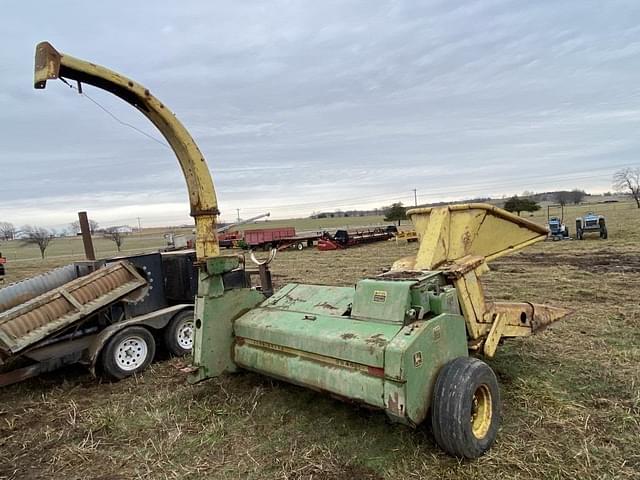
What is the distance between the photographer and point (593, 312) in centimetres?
673

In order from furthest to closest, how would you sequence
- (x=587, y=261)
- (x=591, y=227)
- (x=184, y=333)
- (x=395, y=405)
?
(x=591, y=227) < (x=587, y=261) < (x=184, y=333) < (x=395, y=405)

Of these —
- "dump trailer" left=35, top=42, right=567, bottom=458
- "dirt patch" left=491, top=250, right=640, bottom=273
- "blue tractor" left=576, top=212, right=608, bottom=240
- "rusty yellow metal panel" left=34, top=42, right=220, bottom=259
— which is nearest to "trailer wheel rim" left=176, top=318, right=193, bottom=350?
"dump trailer" left=35, top=42, right=567, bottom=458

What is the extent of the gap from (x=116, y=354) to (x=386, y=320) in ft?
11.2

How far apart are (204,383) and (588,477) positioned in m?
3.33

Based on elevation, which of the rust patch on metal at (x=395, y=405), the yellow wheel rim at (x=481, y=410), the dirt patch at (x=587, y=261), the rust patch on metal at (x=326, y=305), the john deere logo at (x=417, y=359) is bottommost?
the dirt patch at (x=587, y=261)

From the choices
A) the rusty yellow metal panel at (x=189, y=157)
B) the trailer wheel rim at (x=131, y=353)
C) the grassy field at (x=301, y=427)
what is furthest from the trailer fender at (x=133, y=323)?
the rusty yellow metal panel at (x=189, y=157)

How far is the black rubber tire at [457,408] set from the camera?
2.76 meters

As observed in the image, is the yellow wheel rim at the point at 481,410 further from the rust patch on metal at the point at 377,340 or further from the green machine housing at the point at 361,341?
the rust patch on metal at the point at 377,340

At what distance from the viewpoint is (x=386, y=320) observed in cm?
311

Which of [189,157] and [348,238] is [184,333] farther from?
[348,238]

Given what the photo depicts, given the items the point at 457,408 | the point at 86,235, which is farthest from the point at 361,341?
the point at 86,235

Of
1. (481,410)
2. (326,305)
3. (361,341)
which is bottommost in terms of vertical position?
(481,410)

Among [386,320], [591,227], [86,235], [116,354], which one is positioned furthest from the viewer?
[591,227]

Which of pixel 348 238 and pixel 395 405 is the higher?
pixel 348 238
